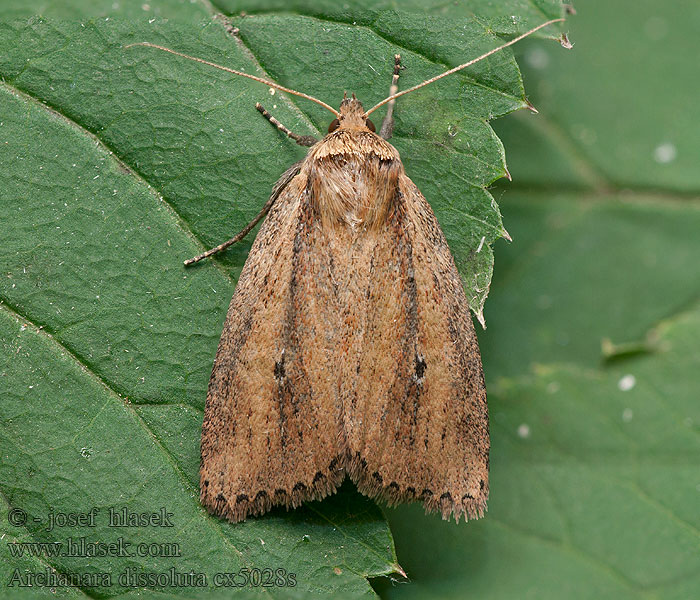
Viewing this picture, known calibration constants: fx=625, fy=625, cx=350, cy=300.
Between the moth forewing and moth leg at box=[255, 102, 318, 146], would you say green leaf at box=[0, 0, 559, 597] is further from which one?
the moth forewing

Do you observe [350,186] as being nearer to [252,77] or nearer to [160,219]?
[252,77]

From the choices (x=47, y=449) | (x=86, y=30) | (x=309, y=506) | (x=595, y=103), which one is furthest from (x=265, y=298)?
(x=595, y=103)

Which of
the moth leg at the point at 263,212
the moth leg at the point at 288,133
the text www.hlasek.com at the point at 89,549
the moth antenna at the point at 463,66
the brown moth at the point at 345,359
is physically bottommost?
the text www.hlasek.com at the point at 89,549

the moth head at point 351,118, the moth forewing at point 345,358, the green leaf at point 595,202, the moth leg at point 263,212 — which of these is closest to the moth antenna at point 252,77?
the moth head at point 351,118

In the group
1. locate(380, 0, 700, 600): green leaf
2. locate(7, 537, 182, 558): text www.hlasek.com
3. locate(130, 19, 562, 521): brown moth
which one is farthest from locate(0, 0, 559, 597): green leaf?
locate(380, 0, 700, 600): green leaf

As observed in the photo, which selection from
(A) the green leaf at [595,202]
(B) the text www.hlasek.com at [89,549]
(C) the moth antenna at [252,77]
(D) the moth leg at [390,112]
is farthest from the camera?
(A) the green leaf at [595,202]

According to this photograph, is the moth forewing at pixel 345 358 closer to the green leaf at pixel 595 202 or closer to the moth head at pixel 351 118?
the moth head at pixel 351 118

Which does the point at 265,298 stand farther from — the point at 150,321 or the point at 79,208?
the point at 79,208

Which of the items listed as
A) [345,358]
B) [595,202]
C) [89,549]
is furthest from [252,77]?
[595,202]
